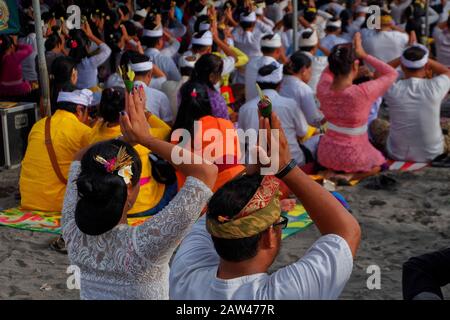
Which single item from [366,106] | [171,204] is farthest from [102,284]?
[366,106]

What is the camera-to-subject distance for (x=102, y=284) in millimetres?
2898

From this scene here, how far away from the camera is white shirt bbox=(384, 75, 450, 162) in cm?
714

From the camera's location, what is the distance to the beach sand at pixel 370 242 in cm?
485

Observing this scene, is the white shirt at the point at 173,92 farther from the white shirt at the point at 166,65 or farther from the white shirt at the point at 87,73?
the white shirt at the point at 87,73

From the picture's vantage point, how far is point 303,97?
7320mm

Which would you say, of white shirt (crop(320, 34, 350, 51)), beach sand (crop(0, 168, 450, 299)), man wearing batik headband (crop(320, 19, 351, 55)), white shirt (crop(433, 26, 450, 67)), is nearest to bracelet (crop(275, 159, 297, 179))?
beach sand (crop(0, 168, 450, 299))

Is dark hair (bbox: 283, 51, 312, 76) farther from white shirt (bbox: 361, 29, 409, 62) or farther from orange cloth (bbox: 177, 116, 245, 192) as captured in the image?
white shirt (bbox: 361, 29, 409, 62)

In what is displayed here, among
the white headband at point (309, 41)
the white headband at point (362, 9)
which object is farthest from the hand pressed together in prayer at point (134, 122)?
the white headband at point (362, 9)

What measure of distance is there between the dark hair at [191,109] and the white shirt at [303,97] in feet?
5.86

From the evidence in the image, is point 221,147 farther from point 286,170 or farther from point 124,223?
point 286,170

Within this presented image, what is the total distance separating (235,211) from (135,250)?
63cm

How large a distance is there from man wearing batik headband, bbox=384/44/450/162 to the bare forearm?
4999 millimetres
